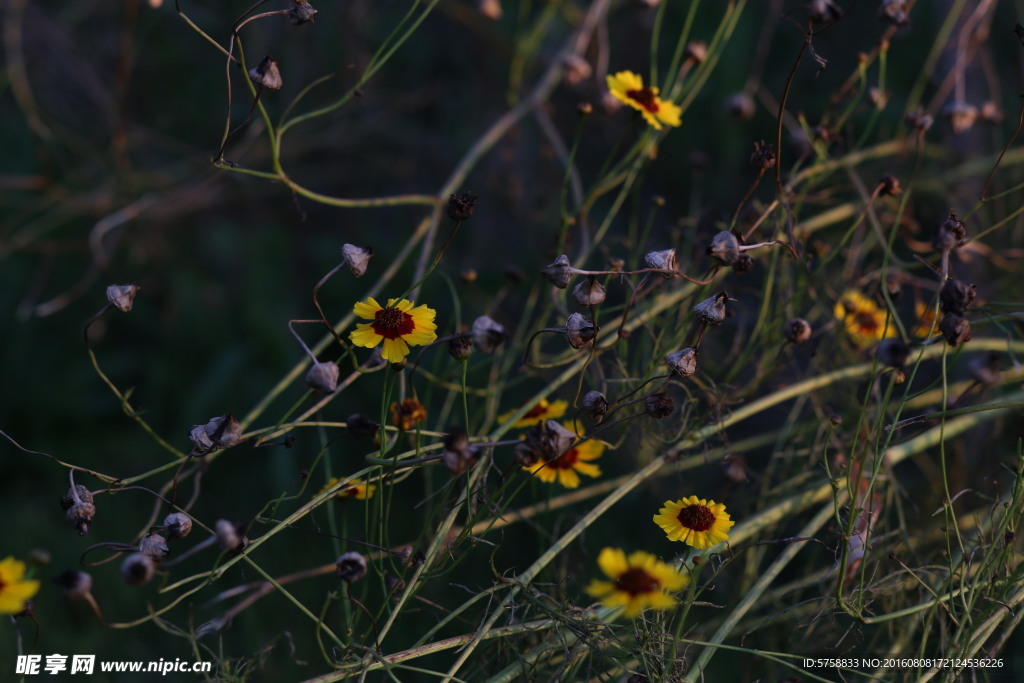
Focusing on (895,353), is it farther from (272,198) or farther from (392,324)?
(272,198)

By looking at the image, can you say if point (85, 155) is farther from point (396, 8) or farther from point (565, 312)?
point (565, 312)

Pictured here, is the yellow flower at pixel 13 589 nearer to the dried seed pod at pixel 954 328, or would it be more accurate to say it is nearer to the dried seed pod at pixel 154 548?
the dried seed pod at pixel 154 548

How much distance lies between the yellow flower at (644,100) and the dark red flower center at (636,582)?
15.0 inches

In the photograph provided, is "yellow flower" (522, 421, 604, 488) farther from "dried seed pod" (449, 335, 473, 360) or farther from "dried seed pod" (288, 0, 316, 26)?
"dried seed pod" (288, 0, 316, 26)

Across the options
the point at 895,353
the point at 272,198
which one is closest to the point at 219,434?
the point at 895,353

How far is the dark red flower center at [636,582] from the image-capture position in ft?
1.44

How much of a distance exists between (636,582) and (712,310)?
0.18 metres

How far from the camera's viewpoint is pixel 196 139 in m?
1.48

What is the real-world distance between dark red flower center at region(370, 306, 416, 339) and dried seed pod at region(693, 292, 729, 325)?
7.4 inches

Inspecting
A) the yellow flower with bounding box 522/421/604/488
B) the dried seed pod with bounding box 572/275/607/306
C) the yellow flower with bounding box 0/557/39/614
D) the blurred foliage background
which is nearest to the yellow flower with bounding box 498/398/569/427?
the yellow flower with bounding box 522/421/604/488

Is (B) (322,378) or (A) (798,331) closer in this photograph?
(B) (322,378)

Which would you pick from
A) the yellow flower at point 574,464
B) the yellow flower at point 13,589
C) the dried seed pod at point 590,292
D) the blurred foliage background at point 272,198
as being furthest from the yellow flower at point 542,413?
the yellow flower at point 13,589

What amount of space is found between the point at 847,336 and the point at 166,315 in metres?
1.05

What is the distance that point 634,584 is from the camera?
0.44 m
